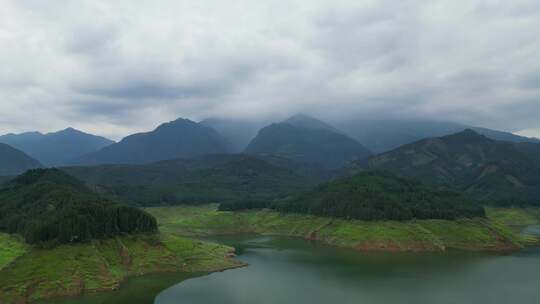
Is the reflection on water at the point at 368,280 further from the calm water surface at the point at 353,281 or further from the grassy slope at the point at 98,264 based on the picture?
the grassy slope at the point at 98,264

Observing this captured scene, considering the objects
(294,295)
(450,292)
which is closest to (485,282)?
(450,292)

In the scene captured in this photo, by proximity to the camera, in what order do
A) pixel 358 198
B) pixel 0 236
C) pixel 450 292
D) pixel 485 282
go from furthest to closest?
pixel 358 198 < pixel 0 236 < pixel 485 282 < pixel 450 292

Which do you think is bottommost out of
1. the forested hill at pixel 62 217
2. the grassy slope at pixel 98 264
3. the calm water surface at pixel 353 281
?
the calm water surface at pixel 353 281

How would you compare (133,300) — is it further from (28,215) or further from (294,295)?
(28,215)

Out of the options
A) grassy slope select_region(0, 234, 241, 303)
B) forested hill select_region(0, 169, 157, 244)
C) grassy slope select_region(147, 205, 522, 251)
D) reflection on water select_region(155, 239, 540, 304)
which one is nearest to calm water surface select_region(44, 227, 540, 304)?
reflection on water select_region(155, 239, 540, 304)

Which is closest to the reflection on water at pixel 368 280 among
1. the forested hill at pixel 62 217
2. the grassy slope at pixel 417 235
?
the grassy slope at pixel 417 235

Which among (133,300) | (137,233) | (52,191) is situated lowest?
(133,300)

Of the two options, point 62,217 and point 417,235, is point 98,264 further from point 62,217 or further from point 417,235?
point 417,235

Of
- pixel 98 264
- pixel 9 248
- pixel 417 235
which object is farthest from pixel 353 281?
pixel 9 248
